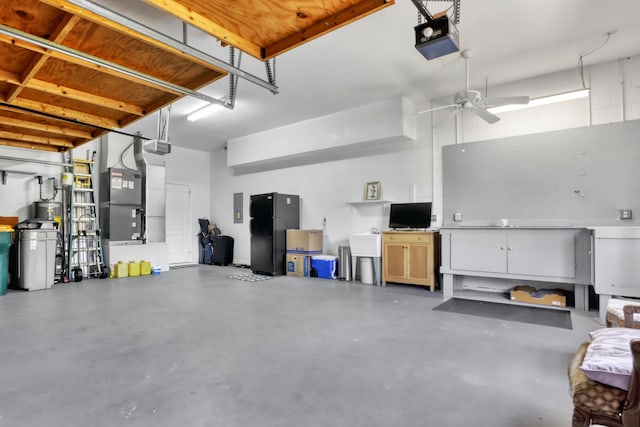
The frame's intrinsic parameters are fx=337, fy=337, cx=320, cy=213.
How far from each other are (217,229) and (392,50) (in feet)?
23.2

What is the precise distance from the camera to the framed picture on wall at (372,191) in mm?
6758

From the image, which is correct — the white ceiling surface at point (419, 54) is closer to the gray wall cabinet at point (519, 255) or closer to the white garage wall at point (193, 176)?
the gray wall cabinet at point (519, 255)

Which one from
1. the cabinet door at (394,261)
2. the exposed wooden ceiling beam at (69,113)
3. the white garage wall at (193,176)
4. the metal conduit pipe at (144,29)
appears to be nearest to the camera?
the metal conduit pipe at (144,29)

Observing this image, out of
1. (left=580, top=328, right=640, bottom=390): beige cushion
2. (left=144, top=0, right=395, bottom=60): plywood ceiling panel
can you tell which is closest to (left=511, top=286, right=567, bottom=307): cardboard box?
(left=580, top=328, right=640, bottom=390): beige cushion

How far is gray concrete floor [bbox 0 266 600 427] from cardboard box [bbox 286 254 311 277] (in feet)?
8.30

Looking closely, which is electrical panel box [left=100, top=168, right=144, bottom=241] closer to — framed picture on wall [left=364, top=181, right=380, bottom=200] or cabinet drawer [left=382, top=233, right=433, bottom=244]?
framed picture on wall [left=364, top=181, right=380, bottom=200]

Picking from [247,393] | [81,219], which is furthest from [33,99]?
[247,393]

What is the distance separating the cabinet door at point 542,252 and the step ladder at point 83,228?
7.54 m

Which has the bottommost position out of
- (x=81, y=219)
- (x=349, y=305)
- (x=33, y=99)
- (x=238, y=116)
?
(x=349, y=305)

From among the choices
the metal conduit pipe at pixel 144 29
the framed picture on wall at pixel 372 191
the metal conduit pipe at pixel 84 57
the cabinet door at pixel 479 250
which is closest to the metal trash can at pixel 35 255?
the metal conduit pipe at pixel 84 57

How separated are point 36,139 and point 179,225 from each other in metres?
4.08

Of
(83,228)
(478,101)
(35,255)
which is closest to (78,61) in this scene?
(35,255)

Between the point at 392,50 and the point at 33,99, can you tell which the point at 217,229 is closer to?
the point at 33,99

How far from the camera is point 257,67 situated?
4.84 metres
